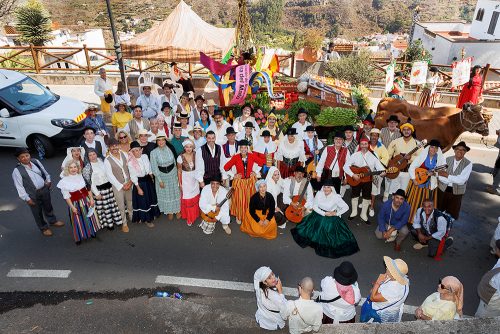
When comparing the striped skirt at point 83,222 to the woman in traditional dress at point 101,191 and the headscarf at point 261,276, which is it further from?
the headscarf at point 261,276

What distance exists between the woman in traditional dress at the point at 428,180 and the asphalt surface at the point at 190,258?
30.9 inches

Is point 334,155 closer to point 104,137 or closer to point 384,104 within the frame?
point 384,104

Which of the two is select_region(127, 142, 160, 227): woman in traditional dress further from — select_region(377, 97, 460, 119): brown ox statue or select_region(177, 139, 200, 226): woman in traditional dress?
select_region(377, 97, 460, 119): brown ox statue

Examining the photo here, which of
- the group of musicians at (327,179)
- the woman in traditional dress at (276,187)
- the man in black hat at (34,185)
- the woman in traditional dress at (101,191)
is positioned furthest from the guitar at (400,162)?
the man in black hat at (34,185)

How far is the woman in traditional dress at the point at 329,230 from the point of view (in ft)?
20.5

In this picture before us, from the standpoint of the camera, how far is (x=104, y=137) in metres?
8.11

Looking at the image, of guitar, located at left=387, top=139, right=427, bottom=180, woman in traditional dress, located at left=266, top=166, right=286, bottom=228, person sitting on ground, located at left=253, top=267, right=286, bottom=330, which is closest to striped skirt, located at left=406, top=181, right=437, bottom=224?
guitar, located at left=387, top=139, right=427, bottom=180

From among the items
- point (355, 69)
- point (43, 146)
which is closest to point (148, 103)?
point (43, 146)

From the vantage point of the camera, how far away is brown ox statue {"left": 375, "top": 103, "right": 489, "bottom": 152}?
7660 mm

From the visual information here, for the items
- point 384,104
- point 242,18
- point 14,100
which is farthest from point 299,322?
point 242,18

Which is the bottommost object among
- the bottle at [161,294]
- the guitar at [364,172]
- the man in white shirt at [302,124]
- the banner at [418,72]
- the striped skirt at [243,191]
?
the bottle at [161,294]

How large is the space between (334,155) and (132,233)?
406 cm

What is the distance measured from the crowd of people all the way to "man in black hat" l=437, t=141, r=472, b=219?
18mm

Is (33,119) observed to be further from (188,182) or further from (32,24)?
(32,24)
